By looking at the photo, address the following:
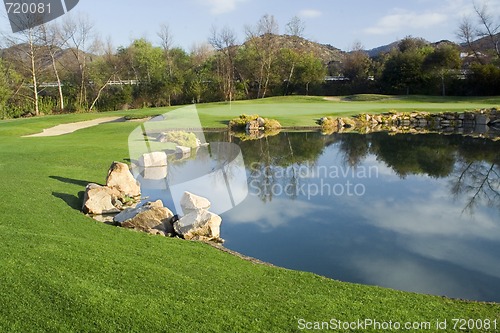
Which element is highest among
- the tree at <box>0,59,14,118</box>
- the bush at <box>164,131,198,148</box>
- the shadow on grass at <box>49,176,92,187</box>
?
the tree at <box>0,59,14,118</box>

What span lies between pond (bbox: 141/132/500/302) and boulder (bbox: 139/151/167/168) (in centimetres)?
77

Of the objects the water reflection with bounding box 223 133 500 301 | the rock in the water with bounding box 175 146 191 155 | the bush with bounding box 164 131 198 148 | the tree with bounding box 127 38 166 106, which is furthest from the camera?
the tree with bounding box 127 38 166 106

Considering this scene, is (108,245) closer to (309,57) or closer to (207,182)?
(207,182)

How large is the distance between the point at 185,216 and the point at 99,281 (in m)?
2.50

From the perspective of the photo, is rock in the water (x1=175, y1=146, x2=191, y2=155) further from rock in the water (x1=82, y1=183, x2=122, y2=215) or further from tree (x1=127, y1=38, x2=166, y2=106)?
tree (x1=127, y1=38, x2=166, y2=106)

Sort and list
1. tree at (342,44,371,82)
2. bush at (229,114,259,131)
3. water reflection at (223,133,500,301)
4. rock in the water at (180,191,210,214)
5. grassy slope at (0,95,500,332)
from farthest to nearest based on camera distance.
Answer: tree at (342,44,371,82) < bush at (229,114,259,131) < rock in the water at (180,191,210,214) < water reflection at (223,133,500,301) < grassy slope at (0,95,500,332)

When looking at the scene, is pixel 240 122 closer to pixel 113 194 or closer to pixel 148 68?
pixel 113 194

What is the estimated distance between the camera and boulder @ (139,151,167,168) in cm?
1097

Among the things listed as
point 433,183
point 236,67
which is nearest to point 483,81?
point 236,67

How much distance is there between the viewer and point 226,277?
428 centimetres

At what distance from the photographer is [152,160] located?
1112 centimetres

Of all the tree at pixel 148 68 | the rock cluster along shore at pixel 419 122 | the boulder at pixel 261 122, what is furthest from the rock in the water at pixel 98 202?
the tree at pixel 148 68

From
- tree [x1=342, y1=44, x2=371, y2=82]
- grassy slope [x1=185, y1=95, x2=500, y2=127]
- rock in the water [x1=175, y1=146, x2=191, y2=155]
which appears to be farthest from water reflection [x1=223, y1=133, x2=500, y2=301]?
tree [x1=342, y1=44, x2=371, y2=82]

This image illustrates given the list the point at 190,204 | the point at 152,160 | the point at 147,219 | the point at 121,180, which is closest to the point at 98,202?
the point at 147,219
